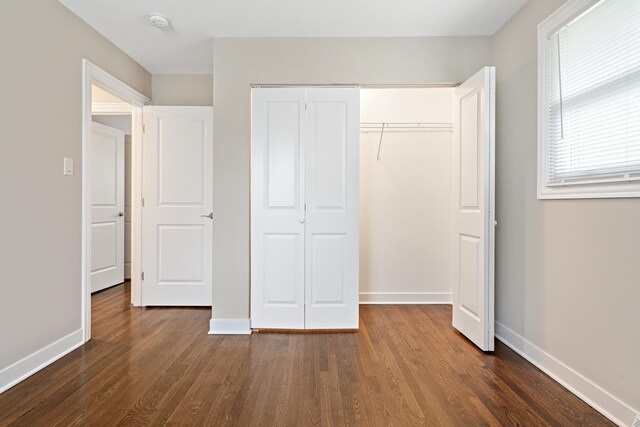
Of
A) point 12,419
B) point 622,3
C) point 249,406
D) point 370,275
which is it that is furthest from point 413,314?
point 12,419

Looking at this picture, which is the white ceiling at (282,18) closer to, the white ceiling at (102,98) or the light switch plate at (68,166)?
the white ceiling at (102,98)

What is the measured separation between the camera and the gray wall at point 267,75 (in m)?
3.04

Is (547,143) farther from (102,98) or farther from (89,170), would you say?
(102,98)

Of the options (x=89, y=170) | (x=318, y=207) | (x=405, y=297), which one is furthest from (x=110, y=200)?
(x=405, y=297)

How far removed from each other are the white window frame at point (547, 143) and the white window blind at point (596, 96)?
0.02 metres

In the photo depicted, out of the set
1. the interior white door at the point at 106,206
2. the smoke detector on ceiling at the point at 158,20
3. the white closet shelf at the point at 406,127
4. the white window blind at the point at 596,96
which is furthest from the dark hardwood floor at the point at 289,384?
the smoke detector on ceiling at the point at 158,20

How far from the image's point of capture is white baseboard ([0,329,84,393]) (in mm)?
2033

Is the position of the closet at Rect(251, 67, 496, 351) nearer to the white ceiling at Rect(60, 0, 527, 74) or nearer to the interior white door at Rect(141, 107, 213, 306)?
the white ceiling at Rect(60, 0, 527, 74)

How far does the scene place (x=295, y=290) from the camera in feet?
9.92

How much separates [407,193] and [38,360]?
345cm

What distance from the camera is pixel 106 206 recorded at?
179 inches

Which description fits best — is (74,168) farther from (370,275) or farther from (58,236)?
(370,275)

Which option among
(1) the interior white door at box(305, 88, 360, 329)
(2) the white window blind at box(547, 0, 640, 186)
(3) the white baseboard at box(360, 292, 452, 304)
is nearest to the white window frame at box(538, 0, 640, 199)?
(2) the white window blind at box(547, 0, 640, 186)

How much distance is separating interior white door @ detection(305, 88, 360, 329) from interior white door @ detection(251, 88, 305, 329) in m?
0.08
